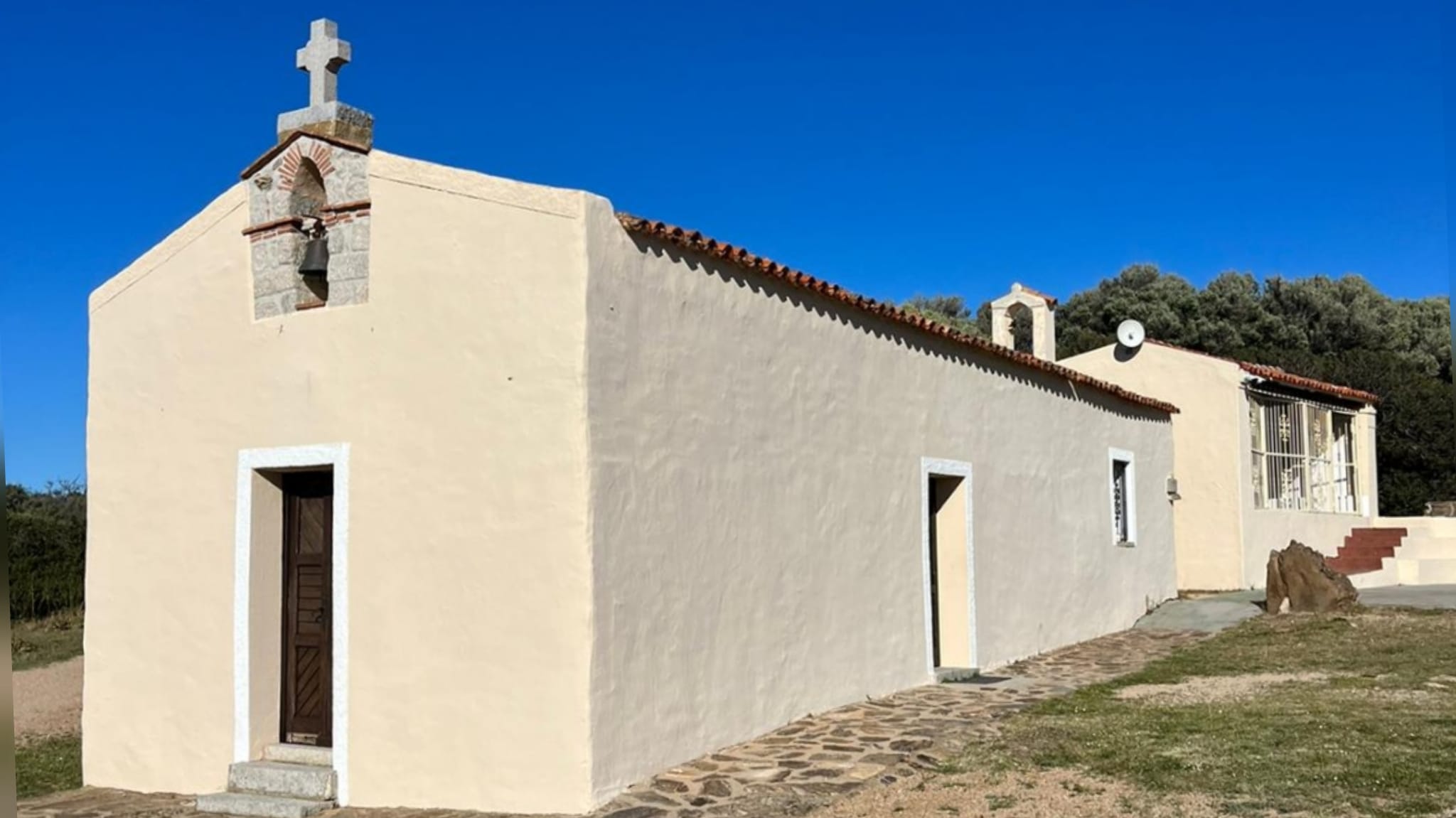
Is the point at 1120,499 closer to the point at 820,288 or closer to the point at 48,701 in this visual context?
the point at 820,288

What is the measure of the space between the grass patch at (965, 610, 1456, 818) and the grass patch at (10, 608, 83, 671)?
15.6 m

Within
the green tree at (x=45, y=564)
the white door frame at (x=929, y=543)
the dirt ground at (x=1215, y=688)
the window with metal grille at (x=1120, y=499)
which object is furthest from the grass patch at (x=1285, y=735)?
the green tree at (x=45, y=564)

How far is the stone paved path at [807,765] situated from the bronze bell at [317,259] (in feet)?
11.6

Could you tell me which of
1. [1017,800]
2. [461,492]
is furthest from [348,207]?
[1017,800]

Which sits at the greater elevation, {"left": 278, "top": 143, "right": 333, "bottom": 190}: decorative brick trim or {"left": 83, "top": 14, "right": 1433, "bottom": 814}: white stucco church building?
{"left": 278, "top": 143, "right": 333, "bottom": 190}: decorative brick trim

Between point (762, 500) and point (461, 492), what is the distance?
7.51ft

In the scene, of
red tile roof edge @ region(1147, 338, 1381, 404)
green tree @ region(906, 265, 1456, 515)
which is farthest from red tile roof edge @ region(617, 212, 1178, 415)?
green tree @ region(906, 265, 1456, 515)

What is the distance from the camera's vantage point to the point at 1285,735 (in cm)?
824

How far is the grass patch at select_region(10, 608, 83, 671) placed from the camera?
19328mm

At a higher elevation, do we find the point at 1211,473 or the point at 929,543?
the point at 1211,473

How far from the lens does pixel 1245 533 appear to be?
18.3m

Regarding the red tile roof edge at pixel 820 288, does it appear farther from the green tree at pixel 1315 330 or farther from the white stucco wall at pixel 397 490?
the green tree at pixel 1315 330

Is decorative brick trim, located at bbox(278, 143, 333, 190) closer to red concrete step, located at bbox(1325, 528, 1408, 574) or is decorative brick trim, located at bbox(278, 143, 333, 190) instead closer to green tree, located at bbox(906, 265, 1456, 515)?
red concrete step, located at bbox(1325, 528, 1408, 574)

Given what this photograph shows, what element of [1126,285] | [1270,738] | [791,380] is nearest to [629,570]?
[791,380]
